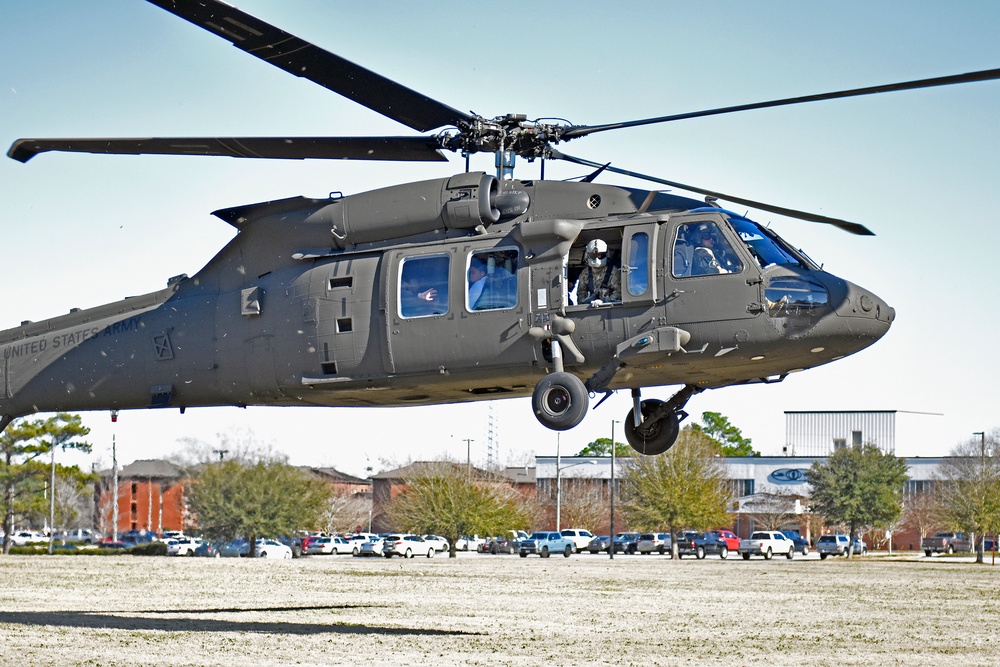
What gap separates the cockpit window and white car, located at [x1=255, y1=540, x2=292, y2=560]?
44359 millimetres

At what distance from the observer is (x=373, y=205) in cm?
1383

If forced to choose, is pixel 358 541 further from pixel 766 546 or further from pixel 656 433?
pixel 656 433

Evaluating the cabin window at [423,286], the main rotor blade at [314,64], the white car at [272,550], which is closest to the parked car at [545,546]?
the white car at [272,550]

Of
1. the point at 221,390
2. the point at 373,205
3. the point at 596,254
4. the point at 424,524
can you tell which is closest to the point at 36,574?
the point at 221,390

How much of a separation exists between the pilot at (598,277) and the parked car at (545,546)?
5118cm

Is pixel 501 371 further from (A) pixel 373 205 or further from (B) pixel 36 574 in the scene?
(B) pixel 36 574

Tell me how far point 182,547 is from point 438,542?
13.2 m

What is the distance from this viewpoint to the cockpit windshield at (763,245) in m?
12.2

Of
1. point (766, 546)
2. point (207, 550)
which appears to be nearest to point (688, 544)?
point (766, 546)

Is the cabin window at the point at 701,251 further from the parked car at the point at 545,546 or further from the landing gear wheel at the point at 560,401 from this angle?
the parked car at the point at 545,546

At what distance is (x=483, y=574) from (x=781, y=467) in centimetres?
5249

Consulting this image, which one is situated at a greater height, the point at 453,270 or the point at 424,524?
the point at 453,270

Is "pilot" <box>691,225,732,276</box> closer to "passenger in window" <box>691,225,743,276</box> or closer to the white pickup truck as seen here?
"passenger in window" <box>691,225,743,276</box>

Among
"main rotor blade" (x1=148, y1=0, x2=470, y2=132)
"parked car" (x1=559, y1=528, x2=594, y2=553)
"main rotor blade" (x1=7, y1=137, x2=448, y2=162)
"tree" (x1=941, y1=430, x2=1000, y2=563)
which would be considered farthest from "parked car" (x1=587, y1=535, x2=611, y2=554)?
"main rotor blade" (x1=148, y1=0, x2=470, y2=132)
